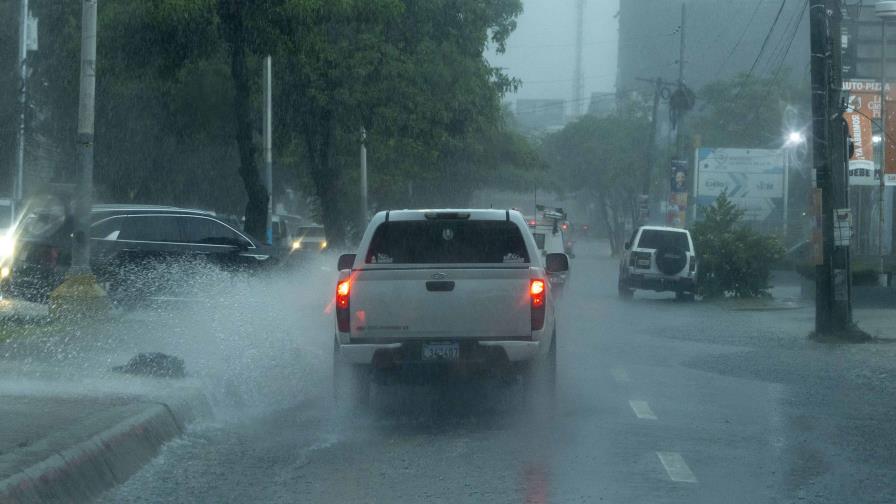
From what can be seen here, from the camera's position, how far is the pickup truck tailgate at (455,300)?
434 inches

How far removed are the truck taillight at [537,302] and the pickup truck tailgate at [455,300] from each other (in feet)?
0.20

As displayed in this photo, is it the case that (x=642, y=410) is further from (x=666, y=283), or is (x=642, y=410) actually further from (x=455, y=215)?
(x=666, y=283)

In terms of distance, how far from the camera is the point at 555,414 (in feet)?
37.3

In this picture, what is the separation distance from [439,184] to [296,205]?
130ft

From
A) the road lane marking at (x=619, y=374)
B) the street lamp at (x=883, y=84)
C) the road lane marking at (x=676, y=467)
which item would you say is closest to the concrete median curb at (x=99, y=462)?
the road lane marking at (x=676, y=467)

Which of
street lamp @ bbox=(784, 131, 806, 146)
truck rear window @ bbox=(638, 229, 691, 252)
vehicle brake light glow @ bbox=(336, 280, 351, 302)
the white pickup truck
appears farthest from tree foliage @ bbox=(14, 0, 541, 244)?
street lamp @ bbox=(784, 131, 806, 146)

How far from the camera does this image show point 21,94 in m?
40.5

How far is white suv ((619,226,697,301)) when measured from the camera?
32.4 m

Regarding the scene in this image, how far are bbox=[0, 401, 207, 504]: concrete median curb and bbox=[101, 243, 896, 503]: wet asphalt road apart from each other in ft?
0.47

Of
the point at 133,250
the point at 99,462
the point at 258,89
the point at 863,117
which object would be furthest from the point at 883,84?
the point at 99,462

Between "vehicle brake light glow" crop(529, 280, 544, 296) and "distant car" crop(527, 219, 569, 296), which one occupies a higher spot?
"distant car" crop(527, 219, 569, 296)

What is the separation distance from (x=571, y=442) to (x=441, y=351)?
163 centimetres

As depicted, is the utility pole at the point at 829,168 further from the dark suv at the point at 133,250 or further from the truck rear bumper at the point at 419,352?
the truck rear bumper at the point at 419,352

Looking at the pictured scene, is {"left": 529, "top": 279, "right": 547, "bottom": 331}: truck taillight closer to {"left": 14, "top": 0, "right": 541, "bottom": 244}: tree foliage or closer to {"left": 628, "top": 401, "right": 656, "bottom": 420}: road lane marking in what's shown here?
{"left": 628, "top": 401, "right": 656, "bottom": 420}: road lane marking
